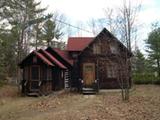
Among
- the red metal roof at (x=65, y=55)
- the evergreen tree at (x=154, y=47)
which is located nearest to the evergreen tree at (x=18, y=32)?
the red metal roof at (x=65, y=55)

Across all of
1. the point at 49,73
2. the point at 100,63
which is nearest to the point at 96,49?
the point at 100,63

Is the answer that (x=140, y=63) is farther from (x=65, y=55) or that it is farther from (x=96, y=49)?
(x=96, y=49)

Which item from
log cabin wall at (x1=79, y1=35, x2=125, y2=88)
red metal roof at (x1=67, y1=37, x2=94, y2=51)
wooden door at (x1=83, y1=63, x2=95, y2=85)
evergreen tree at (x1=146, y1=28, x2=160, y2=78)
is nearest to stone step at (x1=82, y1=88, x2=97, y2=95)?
wooden door at (x1=83, y1=63, x2=95, y2=85)

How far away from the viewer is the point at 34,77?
28.0 metres

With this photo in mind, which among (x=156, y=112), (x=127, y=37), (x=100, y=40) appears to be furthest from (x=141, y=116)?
(x=100, y=40)

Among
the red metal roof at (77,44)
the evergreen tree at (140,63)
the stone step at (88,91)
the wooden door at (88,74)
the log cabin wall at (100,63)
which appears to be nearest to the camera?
the stone step at (88,91)

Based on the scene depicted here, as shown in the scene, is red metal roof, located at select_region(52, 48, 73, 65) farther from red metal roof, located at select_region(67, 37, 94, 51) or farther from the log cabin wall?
the log cabin wall

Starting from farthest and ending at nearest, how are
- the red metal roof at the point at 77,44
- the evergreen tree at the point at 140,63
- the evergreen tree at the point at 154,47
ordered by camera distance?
the evergreen tree at the point at 140,63, the evergreen tree at the point at 154,47, the red metal roof at the point at 77,44

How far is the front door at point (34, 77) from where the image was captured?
2775cm

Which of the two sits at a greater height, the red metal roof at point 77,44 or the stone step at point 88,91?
the red metal roof at point 77,44

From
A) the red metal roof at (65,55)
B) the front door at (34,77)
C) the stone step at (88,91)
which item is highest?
the red metal roof at (65,55)

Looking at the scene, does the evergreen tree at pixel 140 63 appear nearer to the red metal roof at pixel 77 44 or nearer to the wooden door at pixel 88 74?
the red metal roof at pixel 77 44

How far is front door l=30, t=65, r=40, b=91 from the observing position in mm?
27750

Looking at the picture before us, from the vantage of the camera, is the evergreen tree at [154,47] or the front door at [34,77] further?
the evergreen tree at [154,47]
